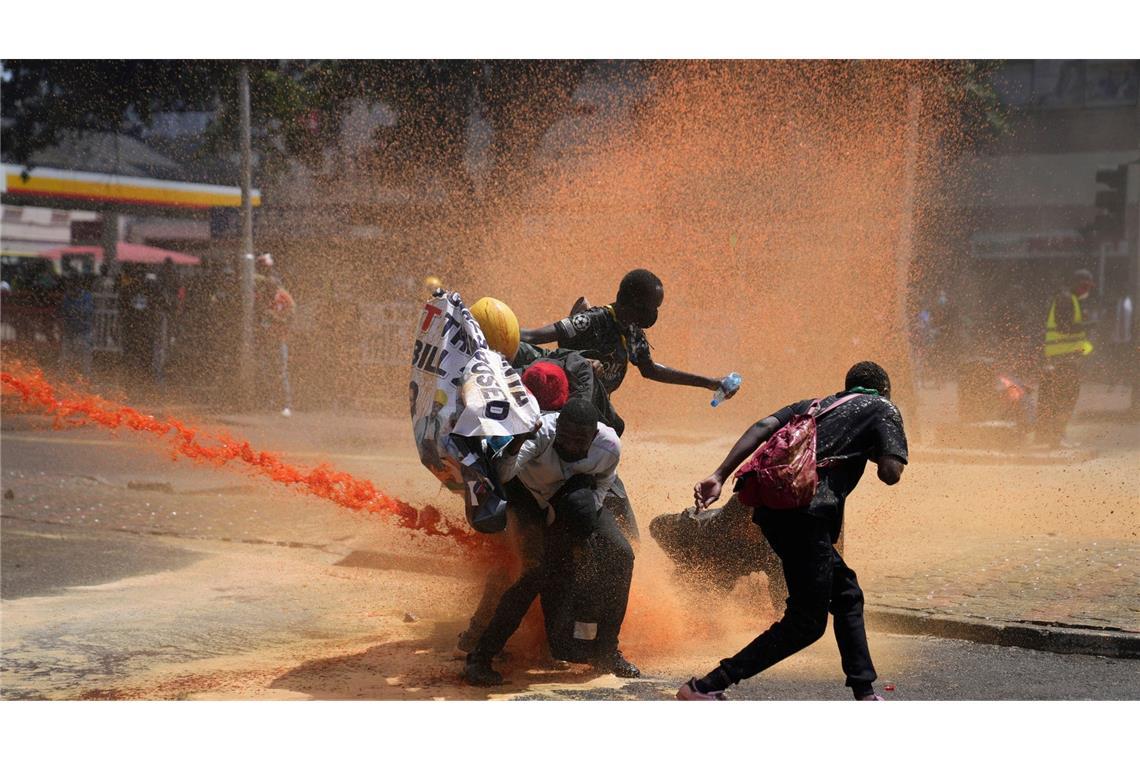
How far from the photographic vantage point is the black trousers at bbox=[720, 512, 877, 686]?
461cm

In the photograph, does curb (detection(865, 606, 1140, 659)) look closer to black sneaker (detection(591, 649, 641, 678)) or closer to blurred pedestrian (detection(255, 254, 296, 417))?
black sneaker (detection(591, 649, 641, 678))

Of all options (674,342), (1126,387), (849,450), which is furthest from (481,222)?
(849,450)

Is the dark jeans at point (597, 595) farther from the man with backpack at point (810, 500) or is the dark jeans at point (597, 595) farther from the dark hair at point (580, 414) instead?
the man with backpack at point (810, 500)

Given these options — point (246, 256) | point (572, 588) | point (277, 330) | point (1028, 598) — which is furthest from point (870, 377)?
point (246, 256)

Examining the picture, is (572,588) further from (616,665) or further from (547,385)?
(547,385)

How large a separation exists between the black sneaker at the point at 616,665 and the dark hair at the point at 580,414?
100 centimetres

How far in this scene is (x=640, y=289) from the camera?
20.6 ft

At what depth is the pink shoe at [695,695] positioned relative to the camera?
15.4 feet

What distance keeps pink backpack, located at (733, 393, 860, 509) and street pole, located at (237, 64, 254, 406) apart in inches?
510

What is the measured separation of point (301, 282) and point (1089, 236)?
50.5 feet

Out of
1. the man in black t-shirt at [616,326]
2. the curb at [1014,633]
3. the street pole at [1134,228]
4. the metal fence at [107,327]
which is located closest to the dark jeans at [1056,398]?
the curb at [1014,633]

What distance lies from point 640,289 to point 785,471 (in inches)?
77.1

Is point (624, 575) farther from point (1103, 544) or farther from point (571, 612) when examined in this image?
point (1103, 544)

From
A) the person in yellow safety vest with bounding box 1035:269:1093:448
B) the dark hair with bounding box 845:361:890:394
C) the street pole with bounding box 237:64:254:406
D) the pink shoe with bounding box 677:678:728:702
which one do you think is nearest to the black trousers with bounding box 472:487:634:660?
the pink shoe with bounding box 677:678:728:702
